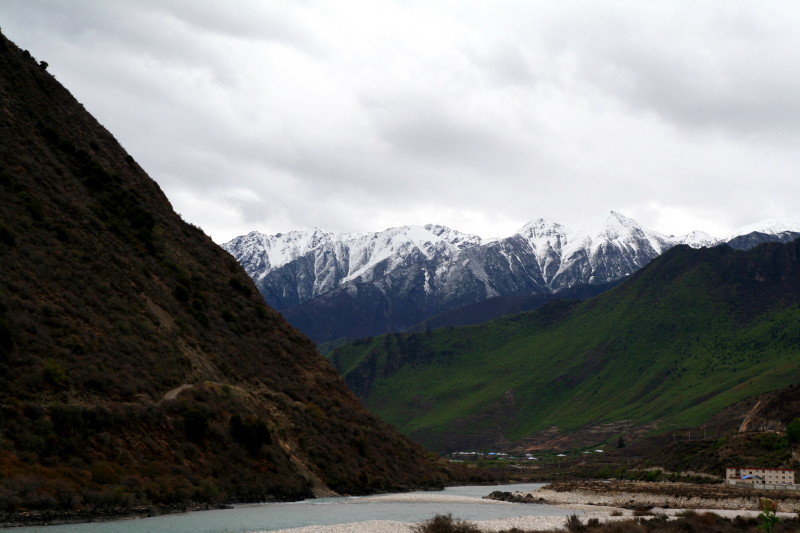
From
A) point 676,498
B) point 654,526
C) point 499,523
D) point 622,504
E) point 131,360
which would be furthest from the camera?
point 676,498

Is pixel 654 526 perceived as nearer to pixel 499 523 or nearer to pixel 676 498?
pixel 499 523

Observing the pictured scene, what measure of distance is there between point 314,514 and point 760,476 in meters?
76.3

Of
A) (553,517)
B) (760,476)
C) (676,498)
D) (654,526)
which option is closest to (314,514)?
(553,517)

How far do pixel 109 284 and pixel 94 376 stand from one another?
60.6 feet

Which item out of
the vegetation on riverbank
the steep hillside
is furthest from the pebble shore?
the steep hillside

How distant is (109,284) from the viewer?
3287 inches

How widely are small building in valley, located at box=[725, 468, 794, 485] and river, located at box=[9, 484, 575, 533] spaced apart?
129 ft

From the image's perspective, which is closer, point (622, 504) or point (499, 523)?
point (499, 523)

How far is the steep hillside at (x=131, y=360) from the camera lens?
2367 inches

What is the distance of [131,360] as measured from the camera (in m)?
74.0

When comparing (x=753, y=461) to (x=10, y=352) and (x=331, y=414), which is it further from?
(x=10, y=352)

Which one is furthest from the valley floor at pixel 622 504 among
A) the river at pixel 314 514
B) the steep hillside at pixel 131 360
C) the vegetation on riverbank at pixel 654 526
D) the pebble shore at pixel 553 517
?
the steep hillside at pixel 131 360

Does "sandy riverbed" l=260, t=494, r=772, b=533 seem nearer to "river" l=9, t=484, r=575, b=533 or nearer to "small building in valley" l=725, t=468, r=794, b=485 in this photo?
"river" l=9, t=484, r=575, b=533

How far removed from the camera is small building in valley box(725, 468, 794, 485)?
11338cm
